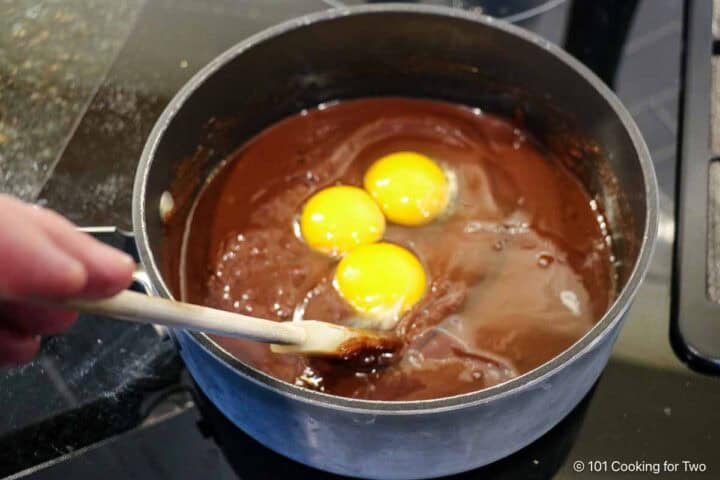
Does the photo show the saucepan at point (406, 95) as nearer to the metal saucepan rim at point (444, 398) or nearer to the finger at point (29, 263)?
the metal saucepan rim at point (444, 398)

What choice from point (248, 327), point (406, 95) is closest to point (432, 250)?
point (406, 95)

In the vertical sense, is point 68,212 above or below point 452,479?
above

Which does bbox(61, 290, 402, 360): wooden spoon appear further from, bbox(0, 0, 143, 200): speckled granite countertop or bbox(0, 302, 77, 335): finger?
bbox(0, 0, 143, 200): speckled granite countertop

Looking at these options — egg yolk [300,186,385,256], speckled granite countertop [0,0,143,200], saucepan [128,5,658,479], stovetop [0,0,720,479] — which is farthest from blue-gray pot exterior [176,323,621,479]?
speckled granite countertop [0,0,143,200]

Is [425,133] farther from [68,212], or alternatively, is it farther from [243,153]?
[68,212]

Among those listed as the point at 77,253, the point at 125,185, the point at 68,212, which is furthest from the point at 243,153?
the point at 77,253

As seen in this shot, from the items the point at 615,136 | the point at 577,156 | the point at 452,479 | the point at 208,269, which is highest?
the point at 615,136

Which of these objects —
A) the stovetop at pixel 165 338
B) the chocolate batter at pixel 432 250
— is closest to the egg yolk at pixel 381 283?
the chocolate batter at pixel 432 250
